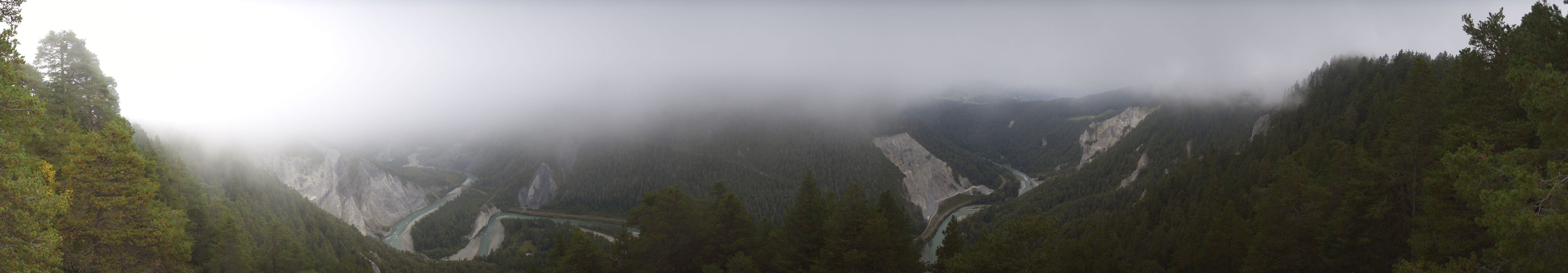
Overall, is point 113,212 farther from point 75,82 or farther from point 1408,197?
point 1408,197

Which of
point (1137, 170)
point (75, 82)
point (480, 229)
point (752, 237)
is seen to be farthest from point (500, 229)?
point (1137, 170)

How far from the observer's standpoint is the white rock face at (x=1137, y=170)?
355 feet

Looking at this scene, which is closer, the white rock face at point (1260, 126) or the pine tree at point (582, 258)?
the pine tree at point (582, 258)

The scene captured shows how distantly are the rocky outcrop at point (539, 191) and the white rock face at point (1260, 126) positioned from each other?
174112 mm

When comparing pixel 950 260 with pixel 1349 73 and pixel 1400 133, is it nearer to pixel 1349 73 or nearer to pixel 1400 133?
pixel 1400 133

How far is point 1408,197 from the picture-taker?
20.5m

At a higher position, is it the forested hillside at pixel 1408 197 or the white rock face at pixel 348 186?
the forested hillside at pixel 1408 197

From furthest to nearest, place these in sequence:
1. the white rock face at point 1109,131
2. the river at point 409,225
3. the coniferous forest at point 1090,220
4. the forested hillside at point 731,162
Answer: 1. the white rock face at point 1109,131
2. the forested hillside at point 731,162
3. the river at point 409,225
4. the coniferous forest at point 1090,220

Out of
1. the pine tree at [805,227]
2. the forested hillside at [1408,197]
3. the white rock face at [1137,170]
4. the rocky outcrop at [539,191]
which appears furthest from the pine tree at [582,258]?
the rocky outcrop at [539,191]

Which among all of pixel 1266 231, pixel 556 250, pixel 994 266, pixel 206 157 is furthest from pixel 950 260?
pixel 206 157

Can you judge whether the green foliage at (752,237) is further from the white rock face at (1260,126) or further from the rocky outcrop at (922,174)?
the rocky outcrop at (922,174)

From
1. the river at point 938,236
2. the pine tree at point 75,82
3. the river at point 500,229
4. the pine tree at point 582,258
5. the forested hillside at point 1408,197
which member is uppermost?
the pine tree at point 75,82

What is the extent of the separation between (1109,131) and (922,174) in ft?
247

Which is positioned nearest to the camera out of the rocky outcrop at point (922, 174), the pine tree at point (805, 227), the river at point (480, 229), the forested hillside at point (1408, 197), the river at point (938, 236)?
the forested hillside at point (1408, 197)
